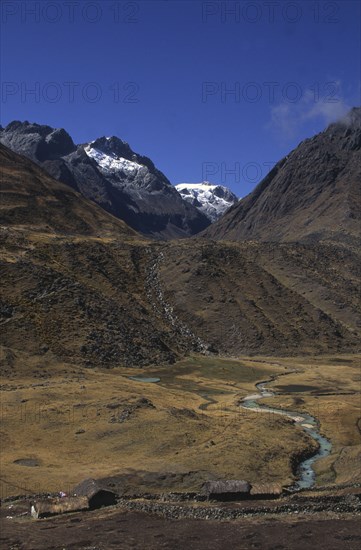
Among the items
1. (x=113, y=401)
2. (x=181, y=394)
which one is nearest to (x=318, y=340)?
(x=181, y=394)

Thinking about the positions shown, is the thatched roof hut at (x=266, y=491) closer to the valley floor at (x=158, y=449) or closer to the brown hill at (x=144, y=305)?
the valley floor at (x=158, y=449)

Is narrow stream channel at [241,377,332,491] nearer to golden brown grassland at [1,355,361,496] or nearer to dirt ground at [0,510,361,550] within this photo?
golden brown grassland at [1,355,361,496]

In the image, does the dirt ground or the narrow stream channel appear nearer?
the dirt ground

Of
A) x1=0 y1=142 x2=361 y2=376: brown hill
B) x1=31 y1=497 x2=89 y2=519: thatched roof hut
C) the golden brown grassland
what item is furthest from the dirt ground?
x1=0 y1=142 x2=361 y2=376: brown hill

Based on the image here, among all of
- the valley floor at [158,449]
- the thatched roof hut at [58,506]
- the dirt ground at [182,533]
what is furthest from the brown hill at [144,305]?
the dirt ground at [182,533]

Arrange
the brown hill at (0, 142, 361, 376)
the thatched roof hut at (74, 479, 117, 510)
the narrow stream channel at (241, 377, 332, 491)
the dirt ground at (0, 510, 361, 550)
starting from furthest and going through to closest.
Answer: the brown hill at (0, 142, 361, 376) → the narrow stream channel at (241, 377, 332, 491) → the thatched roof hut at (74, 479, 117, 510) → the dirt ground at (0, 510, 361, 550)

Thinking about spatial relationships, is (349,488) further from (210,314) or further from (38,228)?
(38,228)

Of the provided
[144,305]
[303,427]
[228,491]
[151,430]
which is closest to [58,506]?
[228,491]
